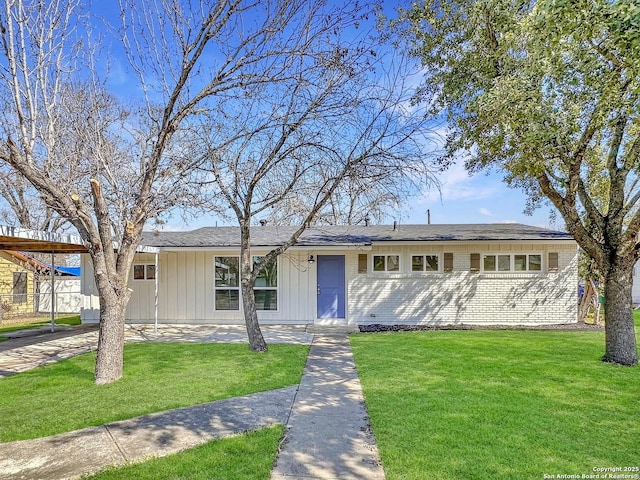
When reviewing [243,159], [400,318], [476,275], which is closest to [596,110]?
[243,159]

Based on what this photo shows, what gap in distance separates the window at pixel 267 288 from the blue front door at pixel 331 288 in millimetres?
1366

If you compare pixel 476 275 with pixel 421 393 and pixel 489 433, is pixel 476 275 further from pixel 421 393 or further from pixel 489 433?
pixel 489 433

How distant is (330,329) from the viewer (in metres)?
10.7

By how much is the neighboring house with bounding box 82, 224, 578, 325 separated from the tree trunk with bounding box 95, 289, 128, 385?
18.5 ft

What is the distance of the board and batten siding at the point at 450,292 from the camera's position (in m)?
11.5

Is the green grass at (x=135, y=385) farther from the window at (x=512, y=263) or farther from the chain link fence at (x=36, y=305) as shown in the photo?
the chain link fence at (x=36, y=305)

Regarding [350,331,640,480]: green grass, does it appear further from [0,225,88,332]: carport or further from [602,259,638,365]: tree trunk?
[0,225,88,332]: carport

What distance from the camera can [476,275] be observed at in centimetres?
1167

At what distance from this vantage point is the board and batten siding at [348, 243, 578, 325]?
37.8 feet

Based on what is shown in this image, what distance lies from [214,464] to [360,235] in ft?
32.5

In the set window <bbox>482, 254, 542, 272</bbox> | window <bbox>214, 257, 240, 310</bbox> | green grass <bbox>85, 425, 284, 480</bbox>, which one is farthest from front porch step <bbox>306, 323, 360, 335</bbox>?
green grass <bbox>85, 425, 284, 480</bbox>

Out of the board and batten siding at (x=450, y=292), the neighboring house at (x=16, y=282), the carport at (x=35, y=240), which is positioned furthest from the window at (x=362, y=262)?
the neighboring house at (x=16, y=282)

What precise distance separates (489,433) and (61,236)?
805 centimetres

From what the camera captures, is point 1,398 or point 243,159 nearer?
point 1,398
